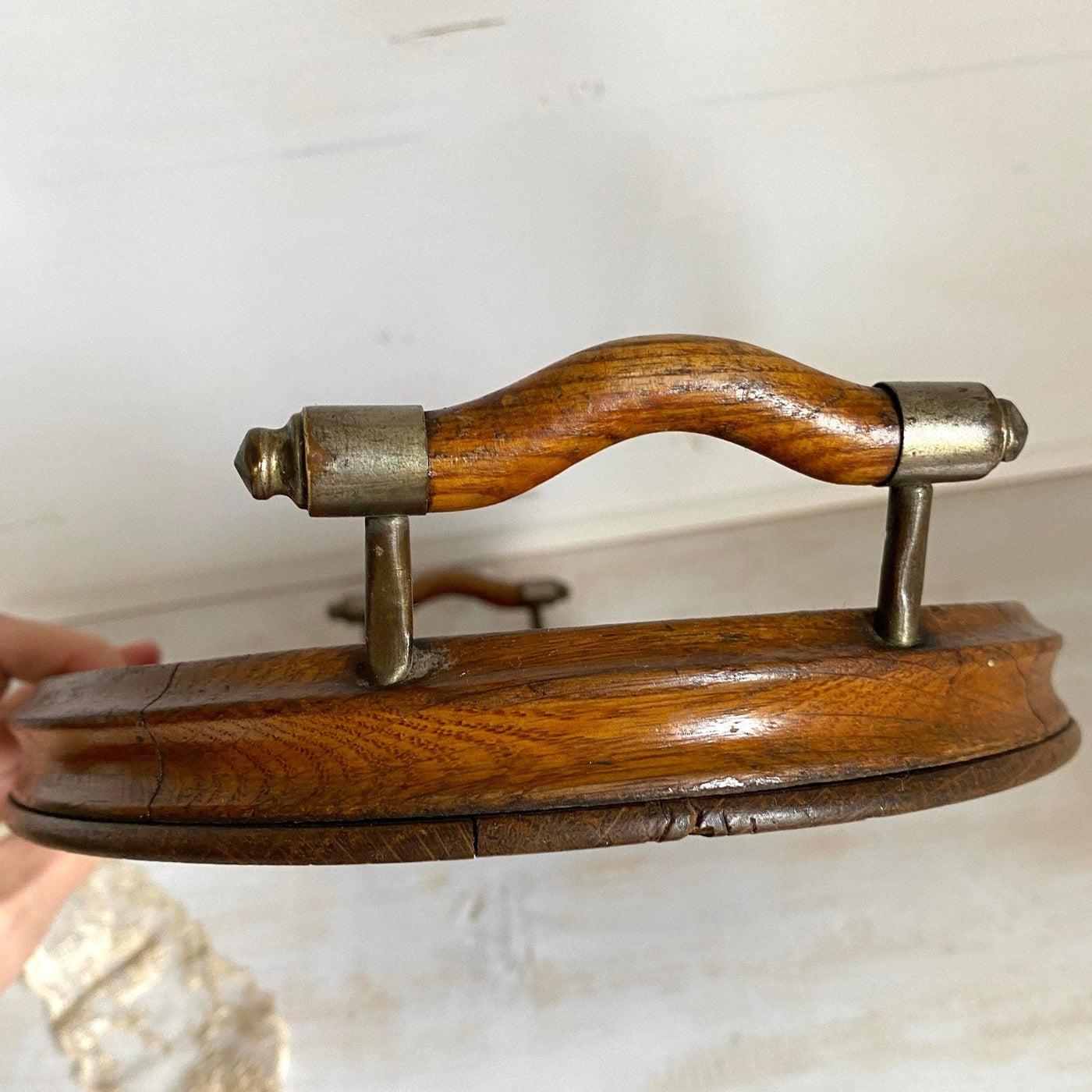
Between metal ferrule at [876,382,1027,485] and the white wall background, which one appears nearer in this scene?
metal ferrule at [876,382,1027,485]

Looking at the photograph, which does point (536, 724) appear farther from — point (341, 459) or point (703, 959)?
point (703, 959)

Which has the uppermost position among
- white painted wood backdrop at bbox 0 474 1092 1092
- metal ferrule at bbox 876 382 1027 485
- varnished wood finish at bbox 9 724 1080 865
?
metal ferrule at bbox 876 382 1027 485

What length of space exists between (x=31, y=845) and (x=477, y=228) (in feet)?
1.98

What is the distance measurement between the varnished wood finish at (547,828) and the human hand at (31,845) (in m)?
0.35

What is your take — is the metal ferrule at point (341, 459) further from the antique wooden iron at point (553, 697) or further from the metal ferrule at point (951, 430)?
the metal ferrule at point (951, 430)

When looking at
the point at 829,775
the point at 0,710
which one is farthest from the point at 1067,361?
the point at 0,710

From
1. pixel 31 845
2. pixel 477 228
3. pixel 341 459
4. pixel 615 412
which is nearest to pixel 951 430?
pixel 615 412

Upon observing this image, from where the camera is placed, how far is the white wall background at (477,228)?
0.63m

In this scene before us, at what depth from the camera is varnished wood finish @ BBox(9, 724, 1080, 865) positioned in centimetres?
38

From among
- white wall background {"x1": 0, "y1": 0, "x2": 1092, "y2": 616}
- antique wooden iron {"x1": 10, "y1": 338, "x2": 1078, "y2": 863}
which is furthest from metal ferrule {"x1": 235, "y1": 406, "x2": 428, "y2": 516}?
white wall background {"x1": 0, "y1": 0, "x2": 1092, "y2": 616}

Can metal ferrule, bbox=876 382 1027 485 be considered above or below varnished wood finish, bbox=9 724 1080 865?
above

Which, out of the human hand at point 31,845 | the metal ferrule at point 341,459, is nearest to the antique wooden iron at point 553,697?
the metal ferrule at point 341,459

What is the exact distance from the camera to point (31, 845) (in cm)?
74

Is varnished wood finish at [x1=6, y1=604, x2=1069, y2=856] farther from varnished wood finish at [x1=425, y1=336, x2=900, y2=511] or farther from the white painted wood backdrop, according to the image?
the white painted wood backdrop
